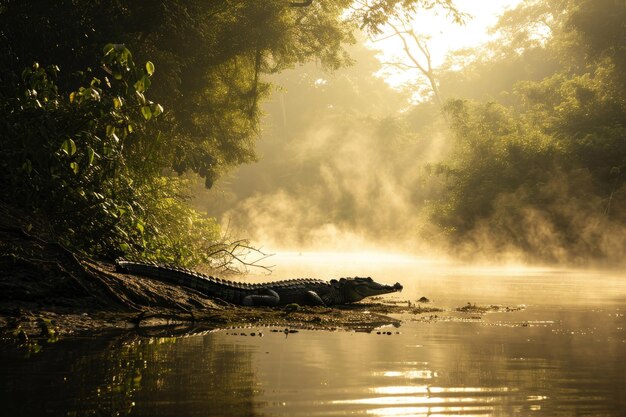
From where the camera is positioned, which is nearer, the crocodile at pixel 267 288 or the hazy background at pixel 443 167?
Result: the crocodile at pixel 267 288

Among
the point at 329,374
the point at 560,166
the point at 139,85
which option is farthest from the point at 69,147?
the point at 560,166

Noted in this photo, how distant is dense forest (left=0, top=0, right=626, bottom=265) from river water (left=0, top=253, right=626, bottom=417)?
10.1 feet

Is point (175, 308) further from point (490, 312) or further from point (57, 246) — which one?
point (490, 312)

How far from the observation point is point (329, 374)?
464cm

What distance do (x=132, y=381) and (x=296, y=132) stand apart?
63392mm

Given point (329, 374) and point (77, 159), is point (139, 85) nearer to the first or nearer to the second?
point (77, 159)

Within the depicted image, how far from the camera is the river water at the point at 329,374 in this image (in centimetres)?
366

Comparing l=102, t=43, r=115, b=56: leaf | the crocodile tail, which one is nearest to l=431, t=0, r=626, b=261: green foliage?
the crocodile tail

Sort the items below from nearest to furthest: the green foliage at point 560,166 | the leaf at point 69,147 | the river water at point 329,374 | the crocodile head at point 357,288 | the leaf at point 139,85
Result: the river water at point 329,374 → the leaf at point 69,147 → the leaf at point 139,85 → the crocodile head at point 357,288 → the green foliage at point 560,166

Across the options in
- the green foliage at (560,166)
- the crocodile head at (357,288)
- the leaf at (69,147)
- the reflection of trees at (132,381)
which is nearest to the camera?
the reflection of trees at (132,381)

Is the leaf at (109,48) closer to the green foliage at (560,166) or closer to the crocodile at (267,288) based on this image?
the crocodile at (267,288)

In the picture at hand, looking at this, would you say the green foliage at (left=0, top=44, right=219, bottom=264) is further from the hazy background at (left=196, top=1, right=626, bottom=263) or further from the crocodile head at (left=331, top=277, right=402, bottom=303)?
the hazy background at (left=196, top=1, right=626, bottom=263)

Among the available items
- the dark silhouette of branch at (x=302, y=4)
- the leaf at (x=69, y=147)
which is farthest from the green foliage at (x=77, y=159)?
the dark silhouette of branch at (x=302, y=4)

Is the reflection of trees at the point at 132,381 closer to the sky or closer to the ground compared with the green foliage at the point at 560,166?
closer to the ground
